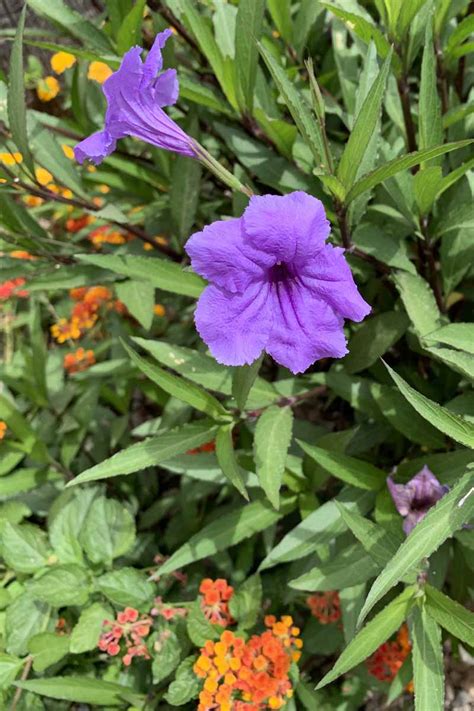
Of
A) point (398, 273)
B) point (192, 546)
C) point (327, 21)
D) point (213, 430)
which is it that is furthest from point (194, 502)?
point (327, 21)

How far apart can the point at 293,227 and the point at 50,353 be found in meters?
1.54

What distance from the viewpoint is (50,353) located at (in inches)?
90.1

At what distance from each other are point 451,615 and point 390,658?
566mm

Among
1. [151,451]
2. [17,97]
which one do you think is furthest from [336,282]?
[17,97]

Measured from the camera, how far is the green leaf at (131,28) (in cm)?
131

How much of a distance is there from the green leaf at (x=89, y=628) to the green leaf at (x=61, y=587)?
1.3 inches

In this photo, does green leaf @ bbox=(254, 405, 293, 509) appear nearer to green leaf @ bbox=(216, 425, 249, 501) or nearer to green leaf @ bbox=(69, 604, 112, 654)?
green leaf @ bbox=(216, 425, 249, 501)

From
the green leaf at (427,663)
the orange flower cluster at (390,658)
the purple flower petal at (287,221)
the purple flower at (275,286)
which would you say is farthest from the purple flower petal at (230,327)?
the orange flower cluster at (390,658)

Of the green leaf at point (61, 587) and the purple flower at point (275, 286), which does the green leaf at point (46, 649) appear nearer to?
the green leaf at point (61, 587)

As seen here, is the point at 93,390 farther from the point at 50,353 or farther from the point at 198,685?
the point at 198,685

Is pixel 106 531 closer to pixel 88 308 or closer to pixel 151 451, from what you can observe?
pixel 151 451

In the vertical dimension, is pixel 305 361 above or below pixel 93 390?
above

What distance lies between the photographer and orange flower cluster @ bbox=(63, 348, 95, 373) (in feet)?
7.17

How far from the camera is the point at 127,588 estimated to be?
1.60 meters
